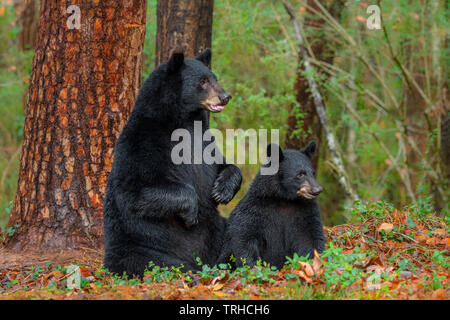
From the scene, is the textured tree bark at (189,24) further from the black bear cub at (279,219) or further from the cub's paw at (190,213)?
the cub's paw at (190,213)

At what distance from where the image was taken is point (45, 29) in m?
6.02

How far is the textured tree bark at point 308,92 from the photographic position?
11.1 m

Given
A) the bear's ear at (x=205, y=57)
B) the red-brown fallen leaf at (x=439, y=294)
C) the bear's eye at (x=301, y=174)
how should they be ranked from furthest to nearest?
the bear's ear at (x=205, y=57) < the bear's eye at (x=301, y=174) < the red-brown fallen leaf at (x=439, y=294)

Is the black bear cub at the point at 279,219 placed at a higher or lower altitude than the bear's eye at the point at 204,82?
lower

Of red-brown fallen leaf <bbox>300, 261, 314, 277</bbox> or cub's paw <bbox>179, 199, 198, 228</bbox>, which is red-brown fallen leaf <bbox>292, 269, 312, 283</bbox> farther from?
cub's paw <bbox>179, 199, 198, 228</bbox>

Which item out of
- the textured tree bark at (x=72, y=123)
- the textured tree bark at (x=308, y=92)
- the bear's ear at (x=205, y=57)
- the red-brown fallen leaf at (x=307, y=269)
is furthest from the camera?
the textured tree bark at (x=308, y=92)

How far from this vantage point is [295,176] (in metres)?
5.11

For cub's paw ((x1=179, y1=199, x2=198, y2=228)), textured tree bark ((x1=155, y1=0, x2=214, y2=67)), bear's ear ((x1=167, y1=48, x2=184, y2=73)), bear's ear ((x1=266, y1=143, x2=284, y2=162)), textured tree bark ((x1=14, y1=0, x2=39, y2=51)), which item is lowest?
cub's paw ((x1=179, y1=199, x2=198, y2=228))

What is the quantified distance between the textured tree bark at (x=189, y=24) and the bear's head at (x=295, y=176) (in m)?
2.89

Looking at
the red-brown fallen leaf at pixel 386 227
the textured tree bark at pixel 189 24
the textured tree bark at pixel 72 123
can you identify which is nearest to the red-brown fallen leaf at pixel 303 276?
the red-brown fallen leaf at pixel 386 227

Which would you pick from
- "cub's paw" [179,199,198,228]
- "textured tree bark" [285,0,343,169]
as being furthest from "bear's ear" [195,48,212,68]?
"textured tree bark" [285,0,343,169]

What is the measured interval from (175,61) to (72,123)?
1.71 m

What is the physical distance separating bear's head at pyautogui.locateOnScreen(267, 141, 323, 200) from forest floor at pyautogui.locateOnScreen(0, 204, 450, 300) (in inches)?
24.5

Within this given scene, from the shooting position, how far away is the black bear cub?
4.99 meters
